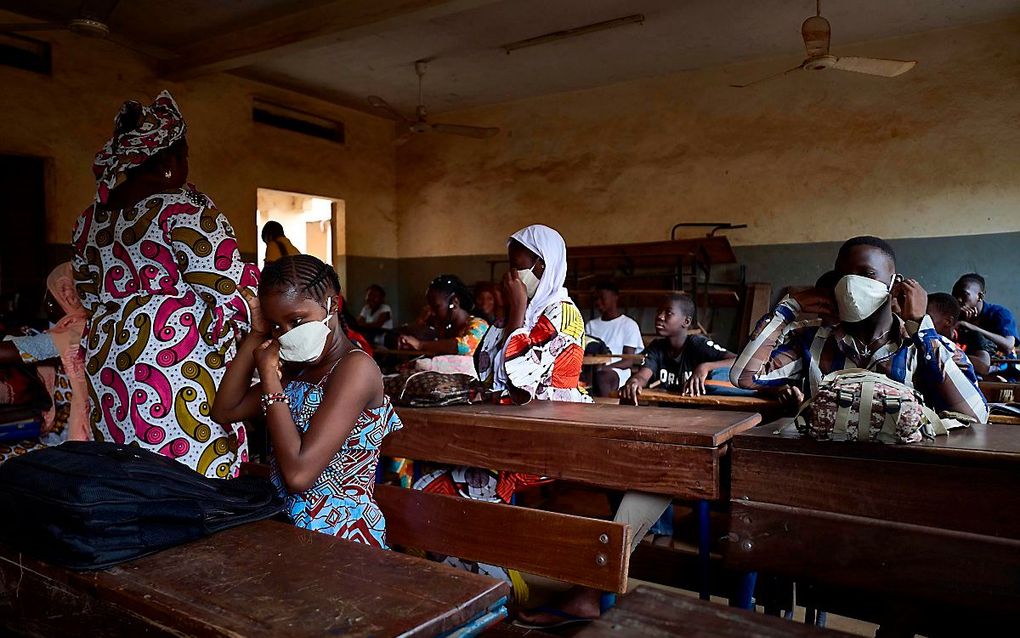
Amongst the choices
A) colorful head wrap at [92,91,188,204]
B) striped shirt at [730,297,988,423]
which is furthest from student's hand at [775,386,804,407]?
colorful head wrap at [92,91,188,204]

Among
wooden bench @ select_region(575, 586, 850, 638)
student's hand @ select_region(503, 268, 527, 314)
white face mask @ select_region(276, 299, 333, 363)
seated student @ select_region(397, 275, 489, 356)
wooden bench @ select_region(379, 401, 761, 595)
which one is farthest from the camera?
seated student @ select_region(397, 275, 489, 356)

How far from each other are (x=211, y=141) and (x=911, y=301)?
333 inches

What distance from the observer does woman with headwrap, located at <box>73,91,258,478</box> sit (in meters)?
2.37

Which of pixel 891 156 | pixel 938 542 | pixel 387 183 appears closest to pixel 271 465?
pixel 938 542

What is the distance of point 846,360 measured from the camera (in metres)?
2.35

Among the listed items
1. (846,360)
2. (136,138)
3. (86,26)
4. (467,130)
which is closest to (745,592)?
(846,360)

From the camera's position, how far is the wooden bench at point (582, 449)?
5.73 feet

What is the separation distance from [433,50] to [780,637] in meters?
8.18

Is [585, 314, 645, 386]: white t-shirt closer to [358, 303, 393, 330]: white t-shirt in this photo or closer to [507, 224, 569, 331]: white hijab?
[358, 303, 393, 330]: white t-shirt

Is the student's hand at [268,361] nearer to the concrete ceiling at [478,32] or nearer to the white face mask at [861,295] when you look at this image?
the white face mask at [861,295]

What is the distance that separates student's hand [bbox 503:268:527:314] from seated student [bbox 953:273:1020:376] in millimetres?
4959

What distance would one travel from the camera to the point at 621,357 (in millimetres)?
6086

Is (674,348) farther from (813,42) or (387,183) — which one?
(387,183)

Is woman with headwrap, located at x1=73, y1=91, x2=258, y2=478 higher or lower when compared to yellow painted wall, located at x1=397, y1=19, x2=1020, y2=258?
lower
